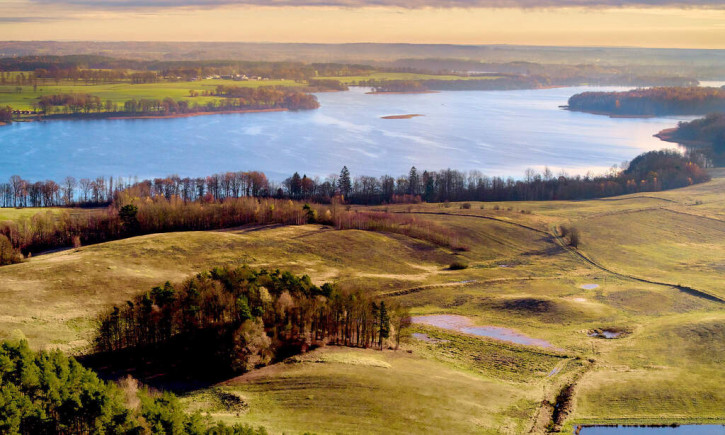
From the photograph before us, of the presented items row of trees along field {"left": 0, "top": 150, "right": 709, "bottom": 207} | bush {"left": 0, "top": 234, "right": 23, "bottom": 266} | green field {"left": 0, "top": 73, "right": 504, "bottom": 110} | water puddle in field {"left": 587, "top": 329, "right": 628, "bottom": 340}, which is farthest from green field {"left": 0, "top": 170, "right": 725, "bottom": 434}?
green field {"left": 0, "top": 73, "right": 504, "bottom": 110}

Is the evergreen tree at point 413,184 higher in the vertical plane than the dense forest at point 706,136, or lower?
lower

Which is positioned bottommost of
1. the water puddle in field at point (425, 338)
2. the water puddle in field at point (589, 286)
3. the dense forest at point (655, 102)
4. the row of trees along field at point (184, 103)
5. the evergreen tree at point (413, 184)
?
the water puddle in field at point (589, 286)

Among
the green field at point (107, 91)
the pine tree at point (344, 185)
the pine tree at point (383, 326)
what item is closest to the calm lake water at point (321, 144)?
the pine tree at point (344, 185)

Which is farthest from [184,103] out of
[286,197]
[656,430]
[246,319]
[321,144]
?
[656,430]

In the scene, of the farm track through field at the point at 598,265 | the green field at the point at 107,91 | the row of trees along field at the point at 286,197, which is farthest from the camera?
the green field at the point at 107,91

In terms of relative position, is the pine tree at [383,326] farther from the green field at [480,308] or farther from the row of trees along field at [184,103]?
the row of trees along field at [184,103]

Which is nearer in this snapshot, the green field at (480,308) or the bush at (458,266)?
the green field at (480,308)

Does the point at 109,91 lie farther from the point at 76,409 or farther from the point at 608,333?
the point at 76,409

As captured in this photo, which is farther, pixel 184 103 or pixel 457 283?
pixel 184 103
